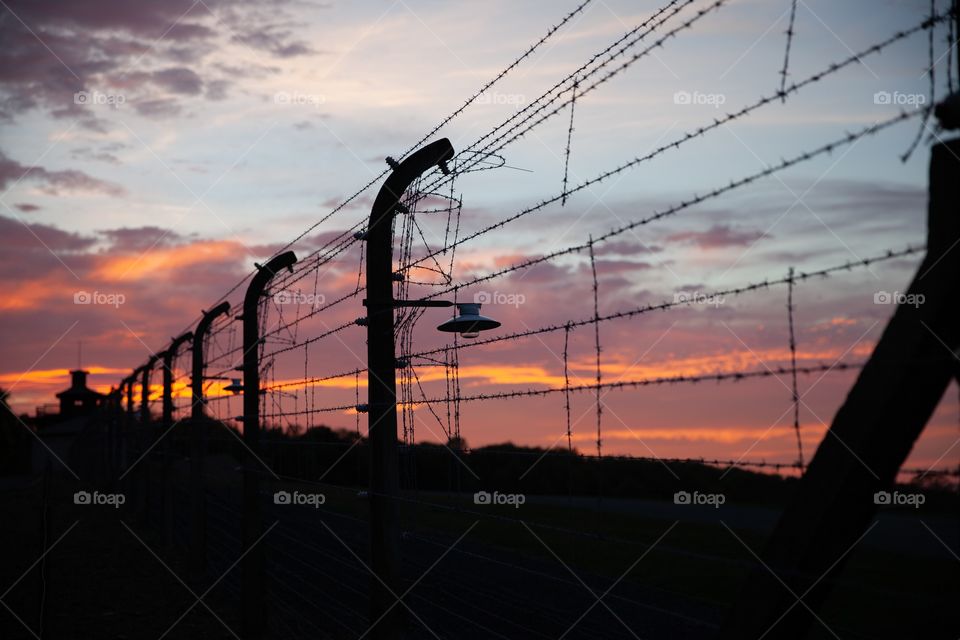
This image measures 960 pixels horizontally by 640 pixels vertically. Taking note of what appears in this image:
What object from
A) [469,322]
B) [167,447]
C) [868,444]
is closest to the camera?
[868,444]

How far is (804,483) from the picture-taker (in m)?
3.02

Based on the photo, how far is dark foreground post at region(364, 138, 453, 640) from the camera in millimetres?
5980

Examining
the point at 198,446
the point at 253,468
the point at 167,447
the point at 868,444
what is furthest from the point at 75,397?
the point at 868,444

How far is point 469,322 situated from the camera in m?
5.35

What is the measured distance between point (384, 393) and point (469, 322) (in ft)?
3.40

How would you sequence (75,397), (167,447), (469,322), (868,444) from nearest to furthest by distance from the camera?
(868,444) → (469,322) → (167,447) → (75,397)

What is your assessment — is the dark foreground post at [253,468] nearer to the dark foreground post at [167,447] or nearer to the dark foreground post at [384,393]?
the dark foreground post at [384,393]

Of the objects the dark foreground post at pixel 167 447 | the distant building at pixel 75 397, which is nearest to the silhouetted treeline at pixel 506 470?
the dark foreground post at pixel 167 447

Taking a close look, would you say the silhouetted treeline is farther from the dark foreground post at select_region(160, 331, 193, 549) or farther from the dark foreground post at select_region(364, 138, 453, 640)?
the dark foreground post at select_region(160, 331, 193, 549)

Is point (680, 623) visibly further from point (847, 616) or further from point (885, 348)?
point (885, 348)

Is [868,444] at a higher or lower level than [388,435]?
lower

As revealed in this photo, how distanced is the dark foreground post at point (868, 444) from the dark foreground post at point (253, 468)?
6.45 metres

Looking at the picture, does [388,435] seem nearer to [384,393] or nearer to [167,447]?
[384,393]

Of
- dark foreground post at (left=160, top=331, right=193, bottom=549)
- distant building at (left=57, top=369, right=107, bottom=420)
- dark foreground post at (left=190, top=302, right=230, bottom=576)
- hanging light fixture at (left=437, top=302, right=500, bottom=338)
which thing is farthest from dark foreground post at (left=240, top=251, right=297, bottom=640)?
distant building at (left=57, top=369, right=107, bottom=420)
